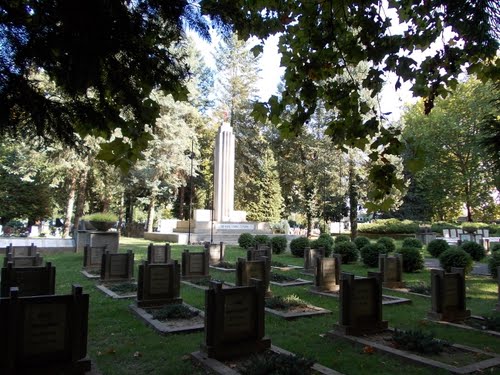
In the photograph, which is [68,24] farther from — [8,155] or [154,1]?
[8,155]

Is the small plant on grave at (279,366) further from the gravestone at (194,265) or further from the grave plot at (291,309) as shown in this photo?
the gravestone at (194,265)

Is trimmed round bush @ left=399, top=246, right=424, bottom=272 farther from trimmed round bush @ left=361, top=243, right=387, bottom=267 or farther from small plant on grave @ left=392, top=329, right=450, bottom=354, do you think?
small plant on grave @ left=392, top=329, right=450, bottom=354

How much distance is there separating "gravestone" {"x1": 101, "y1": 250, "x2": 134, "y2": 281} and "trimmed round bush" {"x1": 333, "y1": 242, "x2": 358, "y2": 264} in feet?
27.0

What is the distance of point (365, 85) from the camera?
221 inches

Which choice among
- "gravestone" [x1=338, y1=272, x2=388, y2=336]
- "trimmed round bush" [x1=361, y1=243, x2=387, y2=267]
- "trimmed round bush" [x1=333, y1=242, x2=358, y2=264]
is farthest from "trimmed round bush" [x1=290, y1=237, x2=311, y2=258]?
"gravestone" [x1=338, y1=272, x2=388, y2=336]

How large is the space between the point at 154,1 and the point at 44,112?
3.77 ft

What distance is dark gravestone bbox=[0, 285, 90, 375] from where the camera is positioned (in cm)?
438

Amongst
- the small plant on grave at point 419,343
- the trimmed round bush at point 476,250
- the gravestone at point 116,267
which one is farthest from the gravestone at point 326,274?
the trimmed round bush at point 476,250

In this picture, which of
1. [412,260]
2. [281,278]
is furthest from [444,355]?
[412,260]

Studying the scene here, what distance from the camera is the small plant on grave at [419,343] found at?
576 centimetres

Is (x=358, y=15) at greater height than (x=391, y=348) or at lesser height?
greater

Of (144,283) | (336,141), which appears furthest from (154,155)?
(336,141)

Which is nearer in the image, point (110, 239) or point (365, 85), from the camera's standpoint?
point (365, 85)

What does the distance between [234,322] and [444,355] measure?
2.79m
